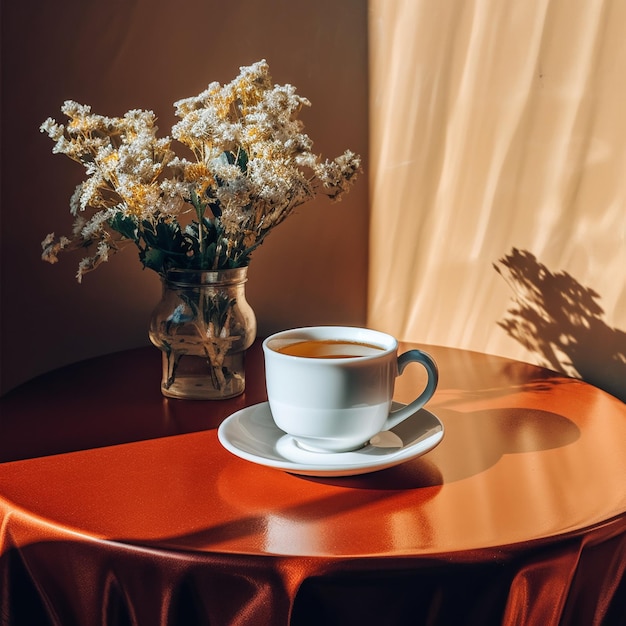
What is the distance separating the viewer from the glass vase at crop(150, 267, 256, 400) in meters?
0.99

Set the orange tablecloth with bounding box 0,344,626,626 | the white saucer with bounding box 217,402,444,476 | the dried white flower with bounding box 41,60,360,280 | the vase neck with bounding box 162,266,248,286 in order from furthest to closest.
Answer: the vase neck with bounding box 162,266,248,286 < the dried white flower with bounding box 41,60,360,280 < the white saucer with bounding box 217,402,444,476 < the orange tablecloth with bounding box 0,344,626,626

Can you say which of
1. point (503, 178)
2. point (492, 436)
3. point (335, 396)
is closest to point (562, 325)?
point (503, 178)

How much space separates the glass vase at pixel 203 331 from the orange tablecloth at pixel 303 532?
0.11 m

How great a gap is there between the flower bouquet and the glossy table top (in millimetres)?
162

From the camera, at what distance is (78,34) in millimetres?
1248

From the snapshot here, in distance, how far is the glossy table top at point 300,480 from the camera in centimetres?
65

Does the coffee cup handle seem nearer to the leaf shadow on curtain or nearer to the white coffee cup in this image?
the white coffee cup

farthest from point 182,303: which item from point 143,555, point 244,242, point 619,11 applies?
point 619,11

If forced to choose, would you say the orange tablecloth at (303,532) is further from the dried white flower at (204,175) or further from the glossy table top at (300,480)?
the dried white flower at (204,175)

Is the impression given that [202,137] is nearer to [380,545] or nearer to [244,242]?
[244,242]

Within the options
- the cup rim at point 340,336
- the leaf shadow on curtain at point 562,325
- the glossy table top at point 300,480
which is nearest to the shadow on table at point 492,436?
the glossy table top at point 300,480

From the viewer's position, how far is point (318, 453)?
805 millimetres

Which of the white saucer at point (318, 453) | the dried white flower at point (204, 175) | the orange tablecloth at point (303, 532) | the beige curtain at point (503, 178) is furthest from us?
the beige curtain at point (503, 178)

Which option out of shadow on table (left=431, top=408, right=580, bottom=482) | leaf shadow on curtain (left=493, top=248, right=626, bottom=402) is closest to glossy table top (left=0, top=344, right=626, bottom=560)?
shadow on table (left=431, top=408, right=580, bottom=482)
